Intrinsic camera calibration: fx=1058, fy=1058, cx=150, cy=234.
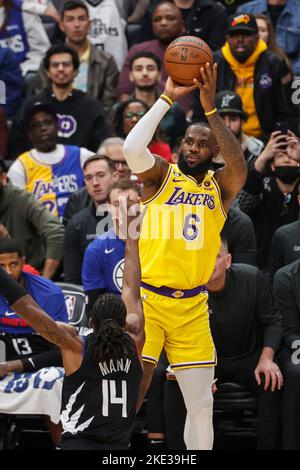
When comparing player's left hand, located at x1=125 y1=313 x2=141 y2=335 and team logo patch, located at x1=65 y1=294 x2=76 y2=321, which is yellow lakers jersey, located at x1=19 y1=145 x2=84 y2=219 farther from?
player's left hand, located at x1=125 y1=313 x2=141 y2=335

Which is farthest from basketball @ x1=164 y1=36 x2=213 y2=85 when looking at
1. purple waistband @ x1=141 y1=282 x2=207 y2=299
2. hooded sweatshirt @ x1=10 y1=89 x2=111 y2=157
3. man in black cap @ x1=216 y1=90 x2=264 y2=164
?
hooded sweatshirt @ x1=10 y1=89 x2=111 y2=157

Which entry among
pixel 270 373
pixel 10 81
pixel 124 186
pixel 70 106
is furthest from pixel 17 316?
pixel 10 81

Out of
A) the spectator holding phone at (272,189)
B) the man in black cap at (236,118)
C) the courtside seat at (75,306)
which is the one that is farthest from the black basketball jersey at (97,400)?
the man in black cap at (236,118)

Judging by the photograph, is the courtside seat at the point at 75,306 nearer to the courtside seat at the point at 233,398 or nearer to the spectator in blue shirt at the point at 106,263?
the spectator in blue shirt at the point at 106,263

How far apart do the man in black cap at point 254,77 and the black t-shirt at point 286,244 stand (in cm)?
180

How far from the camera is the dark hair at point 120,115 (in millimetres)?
9102

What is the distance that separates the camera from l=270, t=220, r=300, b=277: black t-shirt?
7.57m

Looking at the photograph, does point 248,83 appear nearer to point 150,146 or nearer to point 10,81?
point 150,146

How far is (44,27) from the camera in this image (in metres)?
11.1

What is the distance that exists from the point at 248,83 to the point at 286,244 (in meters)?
2.23

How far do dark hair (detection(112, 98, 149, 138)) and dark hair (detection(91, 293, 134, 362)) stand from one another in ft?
12.8

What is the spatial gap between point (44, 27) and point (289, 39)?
103 inches

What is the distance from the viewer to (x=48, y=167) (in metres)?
9.07
